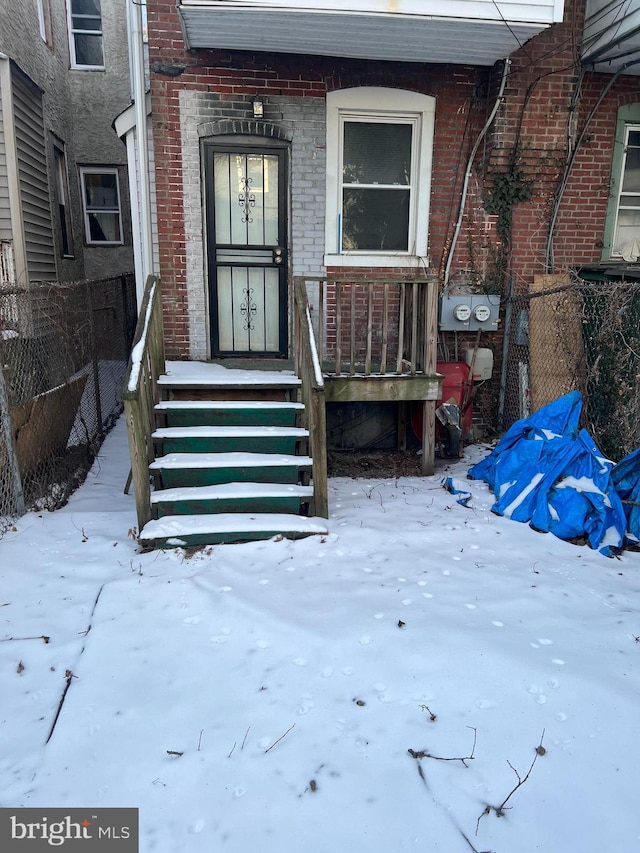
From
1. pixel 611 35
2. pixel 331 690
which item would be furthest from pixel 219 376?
pixel 611 35

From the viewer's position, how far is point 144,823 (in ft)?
6.49

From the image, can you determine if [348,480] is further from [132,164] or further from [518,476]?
[132,164]

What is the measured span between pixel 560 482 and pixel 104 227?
1080 cm

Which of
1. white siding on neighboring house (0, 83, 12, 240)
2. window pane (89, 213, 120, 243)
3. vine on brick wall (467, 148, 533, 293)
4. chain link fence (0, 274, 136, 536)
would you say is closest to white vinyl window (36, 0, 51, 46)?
window pane (89, 213, 120, 243)

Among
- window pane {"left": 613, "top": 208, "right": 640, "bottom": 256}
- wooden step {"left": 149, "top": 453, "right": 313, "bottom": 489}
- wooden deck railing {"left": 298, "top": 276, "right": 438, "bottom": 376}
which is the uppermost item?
window pane {"left": 613, "top": 208, "right": 640, "bottom": 256}

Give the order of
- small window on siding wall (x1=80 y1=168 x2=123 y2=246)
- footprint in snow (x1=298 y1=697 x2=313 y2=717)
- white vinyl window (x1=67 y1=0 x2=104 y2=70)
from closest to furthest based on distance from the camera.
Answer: footprint in snow (x1=298 y1=697 x2=313 y2=717), white vinyl window (x1=67 y1=0 x2=104 y2=70), small window on siding wall (x1=80 y1=168 x2=123 y2=246)

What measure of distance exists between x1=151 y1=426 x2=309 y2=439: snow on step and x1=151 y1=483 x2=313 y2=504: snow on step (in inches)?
16.7

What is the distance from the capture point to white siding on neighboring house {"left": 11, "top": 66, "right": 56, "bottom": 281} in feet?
24.9

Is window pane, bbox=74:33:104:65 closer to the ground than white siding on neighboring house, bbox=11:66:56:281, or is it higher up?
higher up

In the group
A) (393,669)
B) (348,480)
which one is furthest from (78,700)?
(348,480)

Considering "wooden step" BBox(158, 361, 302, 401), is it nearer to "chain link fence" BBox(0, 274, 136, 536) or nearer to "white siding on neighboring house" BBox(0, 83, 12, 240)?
"chain link fence" BBox(0, 274, 136, 536)

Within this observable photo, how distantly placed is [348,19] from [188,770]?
17.3 feet

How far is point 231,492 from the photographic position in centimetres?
418
